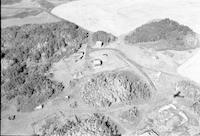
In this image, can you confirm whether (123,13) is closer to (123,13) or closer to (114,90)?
(123,13)

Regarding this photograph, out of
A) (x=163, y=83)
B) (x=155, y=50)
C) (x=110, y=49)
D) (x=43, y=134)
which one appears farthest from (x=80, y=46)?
(x=43, y=134)

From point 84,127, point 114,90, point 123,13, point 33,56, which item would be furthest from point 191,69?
point 33,56

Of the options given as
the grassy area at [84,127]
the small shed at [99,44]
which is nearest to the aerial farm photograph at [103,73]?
the grassy area at [84,127]

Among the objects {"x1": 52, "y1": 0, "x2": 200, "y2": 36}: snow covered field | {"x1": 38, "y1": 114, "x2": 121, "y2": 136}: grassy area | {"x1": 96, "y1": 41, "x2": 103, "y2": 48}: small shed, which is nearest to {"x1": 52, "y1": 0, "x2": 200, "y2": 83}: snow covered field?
{"x1": 52, "y1": 0, "x2": 200, "y2": 36}: snow covered field

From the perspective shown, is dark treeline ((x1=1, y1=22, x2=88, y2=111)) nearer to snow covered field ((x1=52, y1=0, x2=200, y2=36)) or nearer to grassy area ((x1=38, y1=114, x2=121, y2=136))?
grassy area ((x1=38, y1=114, x2=121, y2=136))

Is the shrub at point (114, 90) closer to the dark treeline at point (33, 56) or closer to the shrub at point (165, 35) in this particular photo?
the dark treeline at point (33, 56)

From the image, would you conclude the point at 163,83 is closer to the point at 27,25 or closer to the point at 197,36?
the point at 197,36
